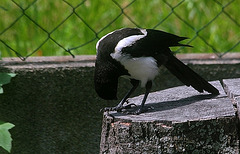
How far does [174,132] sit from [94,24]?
2243 millimetres

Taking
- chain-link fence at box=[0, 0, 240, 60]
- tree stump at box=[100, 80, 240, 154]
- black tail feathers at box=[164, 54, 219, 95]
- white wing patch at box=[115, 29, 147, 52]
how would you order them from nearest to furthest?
tree stump at box=[100, 80, 240, 154], white wing patch at box=[115, 29, 147, 52], black tail feathers at box=[164, 54, 219, 95], chain-link fence at box=[0, 0, 240, 60]

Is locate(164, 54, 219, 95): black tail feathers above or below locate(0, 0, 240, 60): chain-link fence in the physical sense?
below

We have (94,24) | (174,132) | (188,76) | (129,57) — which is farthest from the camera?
(94,24)

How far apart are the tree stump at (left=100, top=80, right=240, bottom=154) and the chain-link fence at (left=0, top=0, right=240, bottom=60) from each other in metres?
1.72

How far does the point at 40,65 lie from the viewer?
12.2 feet

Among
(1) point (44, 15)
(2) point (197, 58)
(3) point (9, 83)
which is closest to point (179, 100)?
(2) point (197, 58)

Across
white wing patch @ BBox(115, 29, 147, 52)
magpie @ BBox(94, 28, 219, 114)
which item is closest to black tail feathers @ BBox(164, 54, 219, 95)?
magpie @ BBox(94, 28, 219, 114)

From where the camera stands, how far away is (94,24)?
4746 millimetres

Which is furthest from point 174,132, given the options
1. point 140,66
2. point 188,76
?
point 188,76

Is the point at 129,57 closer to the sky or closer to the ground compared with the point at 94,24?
closer to the ground

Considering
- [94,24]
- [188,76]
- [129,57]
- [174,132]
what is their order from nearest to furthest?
[174,132] → [129,57] → [188,76] → [94,24]

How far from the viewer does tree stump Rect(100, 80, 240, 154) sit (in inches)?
103

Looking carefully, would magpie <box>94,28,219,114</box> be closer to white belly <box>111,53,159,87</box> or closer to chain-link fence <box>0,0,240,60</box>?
white belly <box>111,53,159,87</box>

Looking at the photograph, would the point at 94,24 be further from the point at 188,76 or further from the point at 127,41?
the point at 127,41
